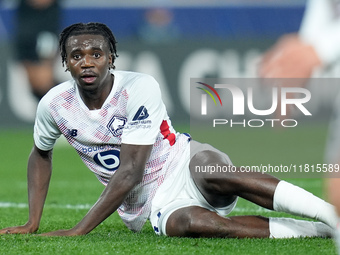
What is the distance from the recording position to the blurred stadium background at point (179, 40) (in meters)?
13.5

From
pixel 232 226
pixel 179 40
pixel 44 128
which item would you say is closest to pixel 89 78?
pixel 44 128

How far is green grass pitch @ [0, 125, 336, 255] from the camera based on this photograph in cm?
414

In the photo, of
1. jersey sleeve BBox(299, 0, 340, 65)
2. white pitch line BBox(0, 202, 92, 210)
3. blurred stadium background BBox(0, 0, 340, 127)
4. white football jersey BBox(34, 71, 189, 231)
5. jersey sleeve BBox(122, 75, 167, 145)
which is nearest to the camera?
jersey sleeve BBox(299, 0, 340, 65)

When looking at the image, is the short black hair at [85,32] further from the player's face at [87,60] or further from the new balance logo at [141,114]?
the new balance logo at [141,114]

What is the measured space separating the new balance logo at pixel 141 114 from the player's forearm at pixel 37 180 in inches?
28.8

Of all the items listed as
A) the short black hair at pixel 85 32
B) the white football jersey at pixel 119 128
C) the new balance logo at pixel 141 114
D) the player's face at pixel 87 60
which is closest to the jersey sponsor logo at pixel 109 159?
the white football jersey at pixel 119 128

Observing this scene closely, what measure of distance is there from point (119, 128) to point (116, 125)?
27 millimetres

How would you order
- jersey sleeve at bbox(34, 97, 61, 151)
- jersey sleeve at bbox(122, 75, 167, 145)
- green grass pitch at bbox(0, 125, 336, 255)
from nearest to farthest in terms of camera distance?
green grass pitch at bbox(0, 125, 336, 255) < jersey sleeve at bbox(122, 75, 167, 145) < jersey sleeve at bbox(34, 97, 61, 151)

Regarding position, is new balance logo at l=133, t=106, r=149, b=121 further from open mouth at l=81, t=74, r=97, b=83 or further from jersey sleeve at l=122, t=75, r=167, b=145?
open mouth at l=81, t=74, r=97, b=83

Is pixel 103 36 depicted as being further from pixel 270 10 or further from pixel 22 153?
pixel 270 10

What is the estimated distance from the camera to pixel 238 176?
448cm

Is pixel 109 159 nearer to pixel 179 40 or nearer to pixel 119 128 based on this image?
pixel 119 128

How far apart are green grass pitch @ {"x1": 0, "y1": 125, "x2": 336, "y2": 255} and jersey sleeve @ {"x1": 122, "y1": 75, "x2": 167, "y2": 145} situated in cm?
58

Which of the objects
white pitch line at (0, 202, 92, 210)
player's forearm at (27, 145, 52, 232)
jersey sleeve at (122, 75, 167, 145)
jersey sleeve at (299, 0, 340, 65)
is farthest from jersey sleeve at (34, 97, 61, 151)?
jersey sleeve at (299, 0, 340, 65)
